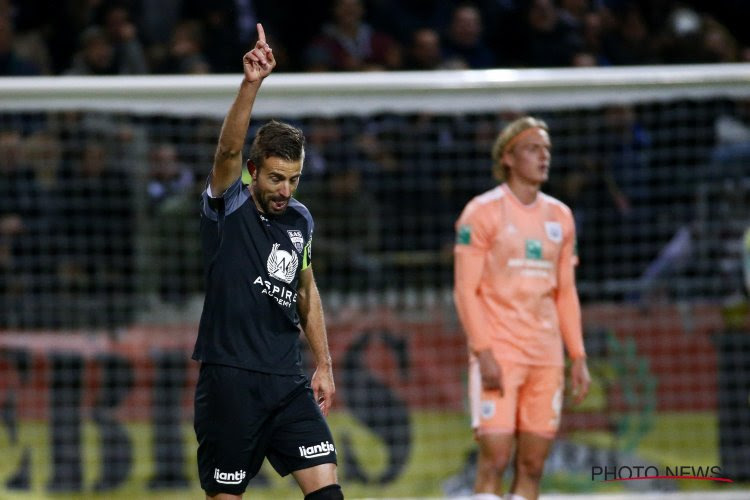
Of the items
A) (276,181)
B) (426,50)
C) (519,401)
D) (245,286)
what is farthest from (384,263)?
(276,181)

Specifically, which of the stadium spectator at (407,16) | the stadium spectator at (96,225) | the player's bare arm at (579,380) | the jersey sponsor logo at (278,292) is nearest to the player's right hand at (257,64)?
the jersey sponsor logo at (278,292)

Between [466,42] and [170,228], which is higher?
[466,42]

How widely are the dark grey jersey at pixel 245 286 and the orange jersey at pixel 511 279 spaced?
5.64ft

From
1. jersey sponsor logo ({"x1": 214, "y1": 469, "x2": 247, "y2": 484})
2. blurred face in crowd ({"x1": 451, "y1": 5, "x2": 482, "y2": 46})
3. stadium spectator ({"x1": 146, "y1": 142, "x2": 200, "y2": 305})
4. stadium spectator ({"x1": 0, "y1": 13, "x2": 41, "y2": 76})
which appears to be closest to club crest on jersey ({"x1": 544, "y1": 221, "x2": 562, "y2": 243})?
jersey sponsor logo ({"x1": 214, "y1": 469, "x2": 247, "y2": 484})

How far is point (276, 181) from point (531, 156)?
2.20 meters

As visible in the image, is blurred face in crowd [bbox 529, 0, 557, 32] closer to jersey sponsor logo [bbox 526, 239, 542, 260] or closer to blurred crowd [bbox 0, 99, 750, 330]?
blurred crowd [bbox 0, 99, 750, 330]

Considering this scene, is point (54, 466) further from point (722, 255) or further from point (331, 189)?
point (722, 255)

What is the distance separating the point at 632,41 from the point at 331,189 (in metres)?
4.00

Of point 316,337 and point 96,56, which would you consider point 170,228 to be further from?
point 316,337

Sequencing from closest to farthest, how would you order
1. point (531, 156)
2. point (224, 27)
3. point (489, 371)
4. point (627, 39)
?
point (489, 371) → point (531, 156) → point (224, 27) → point (627, 39)

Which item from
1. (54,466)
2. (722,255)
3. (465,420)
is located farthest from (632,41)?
(54,466)

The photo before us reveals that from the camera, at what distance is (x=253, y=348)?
4828 millimetres

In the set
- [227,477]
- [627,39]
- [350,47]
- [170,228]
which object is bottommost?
[227,477]

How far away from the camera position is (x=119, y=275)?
862cm
